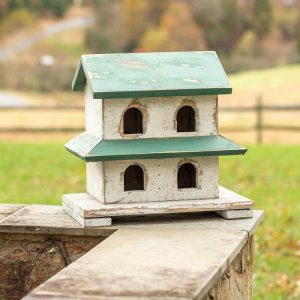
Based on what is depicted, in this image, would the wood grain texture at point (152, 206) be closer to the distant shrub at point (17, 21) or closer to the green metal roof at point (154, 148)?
the green metal roof at point (154, 148)

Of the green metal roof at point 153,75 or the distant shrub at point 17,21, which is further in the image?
the distant shrub at point 17,21

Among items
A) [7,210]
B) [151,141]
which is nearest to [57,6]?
[7,210]

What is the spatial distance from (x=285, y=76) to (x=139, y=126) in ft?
135

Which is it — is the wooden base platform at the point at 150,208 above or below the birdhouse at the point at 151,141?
below

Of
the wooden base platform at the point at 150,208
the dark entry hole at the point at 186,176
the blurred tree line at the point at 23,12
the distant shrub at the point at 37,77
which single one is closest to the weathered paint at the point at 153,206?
the wooden base platform at the point at 150,208

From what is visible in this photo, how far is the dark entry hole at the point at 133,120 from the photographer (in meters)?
3.99

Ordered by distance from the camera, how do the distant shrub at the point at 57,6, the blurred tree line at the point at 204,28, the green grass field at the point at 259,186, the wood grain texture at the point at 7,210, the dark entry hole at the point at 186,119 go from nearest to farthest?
the dark entry hole at the point at 186,119 < the wood grain texture at the point at 7,210 < the green grass field at the point at 259,186 < the blurred tree line at the point at 204,28 < the distant shrub at the point at 57,6

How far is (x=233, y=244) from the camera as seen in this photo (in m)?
3.53

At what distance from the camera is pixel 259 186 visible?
10.5 metres

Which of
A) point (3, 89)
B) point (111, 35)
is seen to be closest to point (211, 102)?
point (3, 89)

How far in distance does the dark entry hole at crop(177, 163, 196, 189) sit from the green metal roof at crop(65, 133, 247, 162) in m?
0.14

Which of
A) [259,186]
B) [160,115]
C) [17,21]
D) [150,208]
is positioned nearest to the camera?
[150,208]

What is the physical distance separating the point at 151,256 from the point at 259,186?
7.23 meters

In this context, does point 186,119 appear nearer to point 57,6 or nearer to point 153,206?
point 153,206
